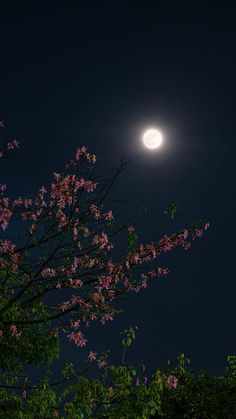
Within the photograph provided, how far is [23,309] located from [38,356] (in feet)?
3.67

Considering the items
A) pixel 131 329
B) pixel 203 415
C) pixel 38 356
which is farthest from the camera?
pixel 203 415

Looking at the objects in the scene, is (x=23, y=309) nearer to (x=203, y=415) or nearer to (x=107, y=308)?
(x=107, y=308)

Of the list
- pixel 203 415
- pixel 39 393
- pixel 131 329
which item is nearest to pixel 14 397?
pixel 39 393

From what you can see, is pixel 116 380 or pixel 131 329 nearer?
pixel 116 380

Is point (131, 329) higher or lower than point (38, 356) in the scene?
higher

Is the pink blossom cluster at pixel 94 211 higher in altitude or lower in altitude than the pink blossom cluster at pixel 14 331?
higher

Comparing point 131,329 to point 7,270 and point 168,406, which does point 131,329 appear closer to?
point 7,270

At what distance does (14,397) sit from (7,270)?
2.78 metres

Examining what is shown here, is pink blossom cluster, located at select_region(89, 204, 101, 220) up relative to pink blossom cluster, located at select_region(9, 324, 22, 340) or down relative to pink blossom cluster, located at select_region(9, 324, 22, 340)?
up

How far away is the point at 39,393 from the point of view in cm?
1141

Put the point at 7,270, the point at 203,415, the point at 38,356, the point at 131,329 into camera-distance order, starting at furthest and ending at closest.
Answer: the point at 203,415
the point at 131,329
the point at 38,356
the point at 7,270

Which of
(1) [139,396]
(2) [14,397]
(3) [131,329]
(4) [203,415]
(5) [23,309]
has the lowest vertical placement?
(2) [14,397]

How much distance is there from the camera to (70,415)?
11234 millimetres

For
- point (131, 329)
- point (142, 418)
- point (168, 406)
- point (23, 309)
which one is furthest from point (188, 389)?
point (23, 309)
